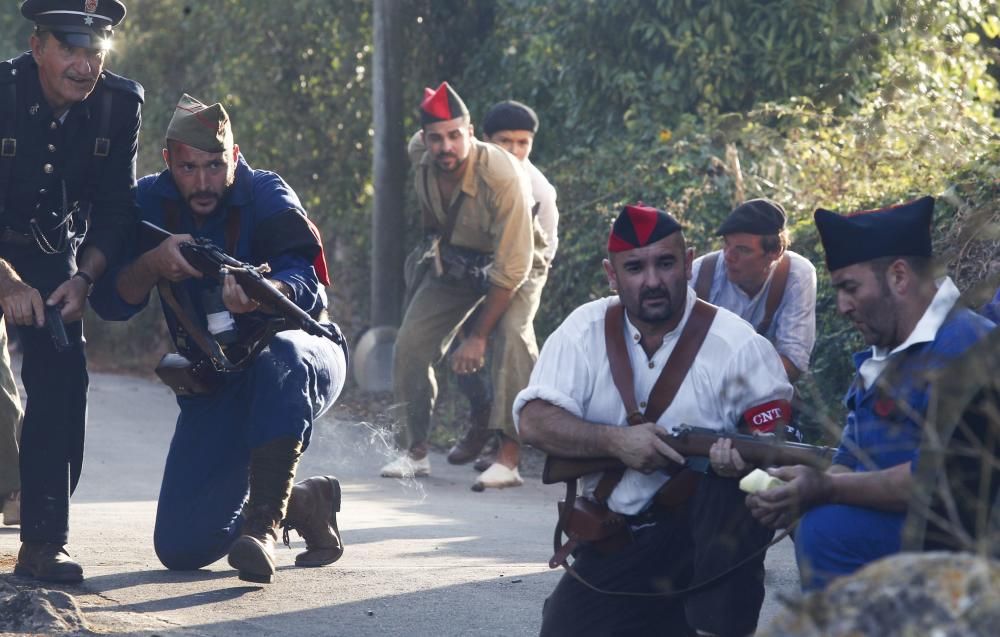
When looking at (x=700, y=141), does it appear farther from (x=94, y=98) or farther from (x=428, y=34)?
(x=94, y=98)

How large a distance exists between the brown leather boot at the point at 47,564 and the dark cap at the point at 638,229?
234cm

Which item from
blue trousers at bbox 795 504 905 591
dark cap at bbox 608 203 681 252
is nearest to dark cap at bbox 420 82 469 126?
dark cap at bbox 608 203 681 252

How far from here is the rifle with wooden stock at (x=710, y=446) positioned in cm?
436

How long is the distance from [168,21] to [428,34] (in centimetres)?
332

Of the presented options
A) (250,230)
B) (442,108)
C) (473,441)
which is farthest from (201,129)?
(473,441)

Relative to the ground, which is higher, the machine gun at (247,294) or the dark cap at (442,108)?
the dark cap at (442,108)

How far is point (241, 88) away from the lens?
14.2 metres

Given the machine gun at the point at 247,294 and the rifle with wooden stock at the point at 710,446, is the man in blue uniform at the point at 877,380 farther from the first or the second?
the machine gun at the point at 247,294

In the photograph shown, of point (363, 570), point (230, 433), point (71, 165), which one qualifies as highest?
point (71, 165)

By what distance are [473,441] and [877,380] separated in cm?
597

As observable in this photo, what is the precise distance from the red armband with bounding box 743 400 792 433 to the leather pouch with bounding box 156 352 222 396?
2275mm

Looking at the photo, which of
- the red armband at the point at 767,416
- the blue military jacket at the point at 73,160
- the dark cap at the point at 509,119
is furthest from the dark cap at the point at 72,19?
the dark cap at the point at 509,119

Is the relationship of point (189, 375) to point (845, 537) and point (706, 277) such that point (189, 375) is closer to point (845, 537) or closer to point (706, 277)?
point (706, 277)

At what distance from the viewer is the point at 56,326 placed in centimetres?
546
